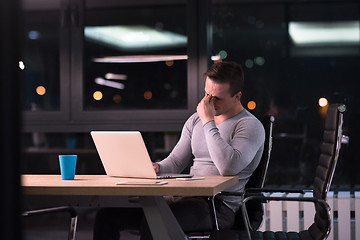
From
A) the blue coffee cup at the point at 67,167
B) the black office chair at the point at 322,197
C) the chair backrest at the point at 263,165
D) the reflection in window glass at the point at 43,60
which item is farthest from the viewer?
the reflection in window glass at the point at 43,60

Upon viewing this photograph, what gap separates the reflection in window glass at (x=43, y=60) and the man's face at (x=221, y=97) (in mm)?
1788

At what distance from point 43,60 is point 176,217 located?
229cm

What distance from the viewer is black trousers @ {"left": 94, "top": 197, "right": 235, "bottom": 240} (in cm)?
256

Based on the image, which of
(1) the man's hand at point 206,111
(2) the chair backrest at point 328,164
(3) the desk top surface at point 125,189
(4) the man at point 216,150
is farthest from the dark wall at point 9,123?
(1) the man's hand at point 206,111

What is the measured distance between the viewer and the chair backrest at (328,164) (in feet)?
7.30

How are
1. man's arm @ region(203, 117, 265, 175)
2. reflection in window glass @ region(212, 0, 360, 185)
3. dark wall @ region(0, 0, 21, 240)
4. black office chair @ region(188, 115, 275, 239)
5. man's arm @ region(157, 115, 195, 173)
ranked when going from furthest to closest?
reflection in window glass @ region(212, 0, 360, 185), man's arm @ region(157, 115, 195, 173), black office chair @ region(188, 115, 275, 239), man's arm @ region(203, 117, 265, 175), dark wall @ region(0, 0, 21, 240)

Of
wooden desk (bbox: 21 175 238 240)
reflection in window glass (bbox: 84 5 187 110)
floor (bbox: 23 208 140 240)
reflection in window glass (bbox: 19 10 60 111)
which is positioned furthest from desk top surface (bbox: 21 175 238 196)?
floor (bbox: 23 208 140 240)

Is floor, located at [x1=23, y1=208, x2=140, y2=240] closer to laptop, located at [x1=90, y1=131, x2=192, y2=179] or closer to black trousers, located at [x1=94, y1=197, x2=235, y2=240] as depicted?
black trousers, located at [x1=94, y1=197, x2=235, y2=240]

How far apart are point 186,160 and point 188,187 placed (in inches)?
45.3

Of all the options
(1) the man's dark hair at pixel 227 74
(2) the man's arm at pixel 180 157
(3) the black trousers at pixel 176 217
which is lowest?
(3) the black trousers at pixel 176 217

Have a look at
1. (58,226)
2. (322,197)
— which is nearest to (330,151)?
(322,197)

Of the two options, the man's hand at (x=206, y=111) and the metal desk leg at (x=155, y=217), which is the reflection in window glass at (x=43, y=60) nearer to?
the man's hand at (x=206, y=111)

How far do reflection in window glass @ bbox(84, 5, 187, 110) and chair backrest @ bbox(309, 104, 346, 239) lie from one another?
1.85m

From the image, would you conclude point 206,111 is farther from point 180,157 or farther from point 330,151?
point 330,151
